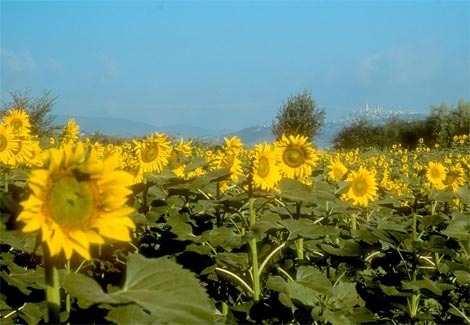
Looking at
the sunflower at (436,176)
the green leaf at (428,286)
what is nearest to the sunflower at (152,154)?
the green leaf at (428,286)

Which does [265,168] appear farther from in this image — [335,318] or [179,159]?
[335,318]

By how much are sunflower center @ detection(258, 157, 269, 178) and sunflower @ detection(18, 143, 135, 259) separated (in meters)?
1.88

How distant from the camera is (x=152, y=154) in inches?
137

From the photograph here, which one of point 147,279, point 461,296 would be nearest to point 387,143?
point 461,296

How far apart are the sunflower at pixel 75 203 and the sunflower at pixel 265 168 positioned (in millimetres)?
1768

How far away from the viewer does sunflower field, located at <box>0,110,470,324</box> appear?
1.39m

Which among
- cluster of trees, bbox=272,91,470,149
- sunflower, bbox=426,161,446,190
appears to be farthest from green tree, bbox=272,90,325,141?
sunflower, bbox=426,161,446,190

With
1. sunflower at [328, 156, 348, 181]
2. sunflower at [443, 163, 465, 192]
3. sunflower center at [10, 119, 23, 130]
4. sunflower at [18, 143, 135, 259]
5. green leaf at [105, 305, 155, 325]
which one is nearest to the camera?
sunflower at [18, 143, 135, 259]

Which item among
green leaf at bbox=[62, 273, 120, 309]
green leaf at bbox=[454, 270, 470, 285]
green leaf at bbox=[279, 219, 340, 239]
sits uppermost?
green leaf at bbox=[279, 219, 340, 239]

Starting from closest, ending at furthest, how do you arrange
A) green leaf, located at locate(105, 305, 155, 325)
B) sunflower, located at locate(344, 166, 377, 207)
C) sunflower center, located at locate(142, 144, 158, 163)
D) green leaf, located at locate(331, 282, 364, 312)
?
green leaf, located at locate(105, 305, 155, 325) < green leaf, located at locate(331, 282, 364, 312) < sunflower center, located at locate(142, 144, 158, 163) < sunflower, located at locate(344, 166, 377, 207)

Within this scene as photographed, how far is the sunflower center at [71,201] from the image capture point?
4.60 ft

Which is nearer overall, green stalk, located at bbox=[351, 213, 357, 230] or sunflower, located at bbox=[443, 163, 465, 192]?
green stalk, located at bbox=[351, 213, 357, 230]

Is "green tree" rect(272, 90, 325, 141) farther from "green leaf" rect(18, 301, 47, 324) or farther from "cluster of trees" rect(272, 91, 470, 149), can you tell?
"green leaf" rect(18, 301, 47, 324)

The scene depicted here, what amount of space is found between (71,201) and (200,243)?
1592 mm
